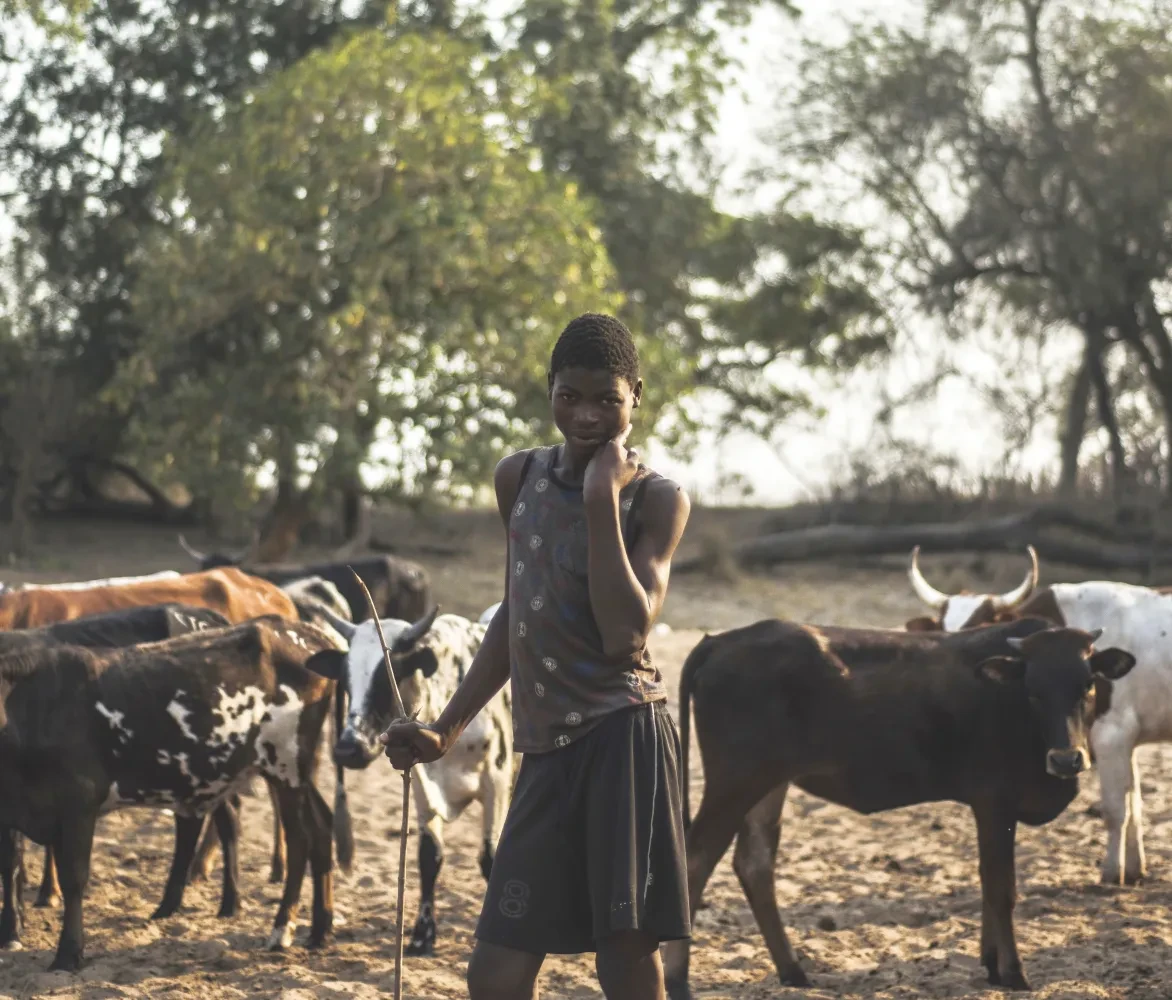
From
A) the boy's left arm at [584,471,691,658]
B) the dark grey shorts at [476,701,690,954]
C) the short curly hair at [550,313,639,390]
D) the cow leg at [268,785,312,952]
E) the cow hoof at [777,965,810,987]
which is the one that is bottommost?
the cow hoof at [777,965,810,987]

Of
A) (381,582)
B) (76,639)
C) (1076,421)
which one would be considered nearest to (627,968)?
(76,639)

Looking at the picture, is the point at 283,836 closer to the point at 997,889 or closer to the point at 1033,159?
the point at 997,889

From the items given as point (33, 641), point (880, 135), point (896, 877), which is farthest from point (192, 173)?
point (896, 877)

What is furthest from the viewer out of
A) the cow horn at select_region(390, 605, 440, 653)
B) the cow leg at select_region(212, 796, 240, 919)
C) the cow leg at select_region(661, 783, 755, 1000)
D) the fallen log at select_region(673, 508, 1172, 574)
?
the fallen log at select_region(673, 508, 1172, 574)

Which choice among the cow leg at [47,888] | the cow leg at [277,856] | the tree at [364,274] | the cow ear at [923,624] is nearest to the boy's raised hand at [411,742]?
the cow leg at [47,888]

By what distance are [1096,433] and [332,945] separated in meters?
23.8

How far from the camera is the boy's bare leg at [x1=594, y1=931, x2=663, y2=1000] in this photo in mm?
3857

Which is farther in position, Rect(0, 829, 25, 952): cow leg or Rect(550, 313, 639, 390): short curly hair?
Rect(0, 829, 25, 952): cow leg

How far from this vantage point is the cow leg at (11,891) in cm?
730

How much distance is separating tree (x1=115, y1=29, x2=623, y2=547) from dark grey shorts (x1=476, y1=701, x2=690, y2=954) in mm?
15407

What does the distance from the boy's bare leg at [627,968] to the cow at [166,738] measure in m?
3.67

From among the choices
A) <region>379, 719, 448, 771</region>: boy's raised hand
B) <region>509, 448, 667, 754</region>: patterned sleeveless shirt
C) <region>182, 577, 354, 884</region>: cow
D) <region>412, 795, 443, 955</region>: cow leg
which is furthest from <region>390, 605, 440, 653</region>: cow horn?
<region>509, 448, 667, 754</region>: patterned sleeveless shirt

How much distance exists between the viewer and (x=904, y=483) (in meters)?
26.1

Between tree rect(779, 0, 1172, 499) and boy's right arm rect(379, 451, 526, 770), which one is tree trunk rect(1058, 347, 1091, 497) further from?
boy's right arm rect(379, 451, 526, 770)
